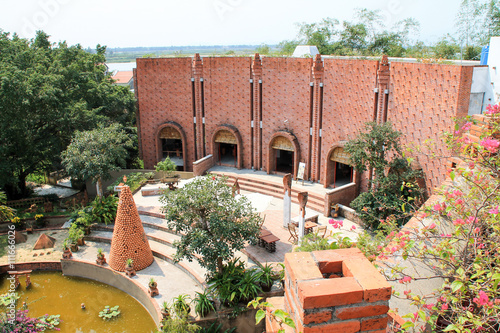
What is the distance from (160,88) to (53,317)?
14.9 meters

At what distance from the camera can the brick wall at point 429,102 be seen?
15.5m

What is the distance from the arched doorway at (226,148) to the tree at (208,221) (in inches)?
452

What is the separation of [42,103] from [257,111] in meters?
11.2

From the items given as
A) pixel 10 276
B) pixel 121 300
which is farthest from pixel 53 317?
pixel 10 276

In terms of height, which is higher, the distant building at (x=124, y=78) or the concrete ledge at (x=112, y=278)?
the distant building at (x=124, y=78)

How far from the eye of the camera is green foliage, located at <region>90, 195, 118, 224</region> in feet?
60.5

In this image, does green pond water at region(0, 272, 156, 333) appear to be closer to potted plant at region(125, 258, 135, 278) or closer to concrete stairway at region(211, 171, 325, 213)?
potted plant at region(125, 258, 135, 278)

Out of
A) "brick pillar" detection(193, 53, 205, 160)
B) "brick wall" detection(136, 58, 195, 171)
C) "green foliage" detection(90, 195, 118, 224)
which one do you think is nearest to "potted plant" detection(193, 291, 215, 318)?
"green foliage" detection(90, 195, 118, 224)

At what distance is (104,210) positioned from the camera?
60.8 ft

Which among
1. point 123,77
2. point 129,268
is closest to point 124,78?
point 123,77

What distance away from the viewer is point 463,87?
15.4 m

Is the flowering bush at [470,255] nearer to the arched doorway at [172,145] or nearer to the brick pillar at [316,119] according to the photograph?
the brick pillar at [316,119]

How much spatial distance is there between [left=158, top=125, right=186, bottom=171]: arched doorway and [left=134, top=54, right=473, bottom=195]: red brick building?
68mm

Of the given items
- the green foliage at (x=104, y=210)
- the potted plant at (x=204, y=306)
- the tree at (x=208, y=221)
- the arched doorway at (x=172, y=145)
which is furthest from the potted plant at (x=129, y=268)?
the arched doorway at (x=172, y=145)
